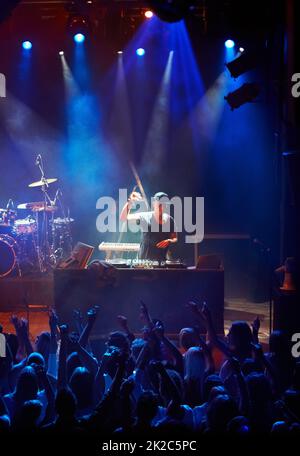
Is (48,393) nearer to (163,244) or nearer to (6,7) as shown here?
(6,7)

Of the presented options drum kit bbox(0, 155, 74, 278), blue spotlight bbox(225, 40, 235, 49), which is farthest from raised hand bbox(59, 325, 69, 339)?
blue spotlight bbox(225, 40, 235, 49)

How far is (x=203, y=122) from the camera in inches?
504

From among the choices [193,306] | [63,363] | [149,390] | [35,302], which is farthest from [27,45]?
[149,390]

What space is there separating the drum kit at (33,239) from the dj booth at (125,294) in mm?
2952

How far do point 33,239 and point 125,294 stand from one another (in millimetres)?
3966

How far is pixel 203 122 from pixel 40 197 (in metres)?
4.19

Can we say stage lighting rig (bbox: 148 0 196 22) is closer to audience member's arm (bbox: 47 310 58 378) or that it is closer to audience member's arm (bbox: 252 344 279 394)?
audience member's arm (bbox: 47 310 58 378)

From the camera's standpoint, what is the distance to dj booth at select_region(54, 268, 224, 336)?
838cm

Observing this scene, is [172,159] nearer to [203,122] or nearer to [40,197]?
[203,122]

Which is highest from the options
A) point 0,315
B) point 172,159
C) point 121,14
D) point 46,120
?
point 121,14

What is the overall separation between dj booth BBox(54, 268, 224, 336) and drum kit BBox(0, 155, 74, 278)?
2952mm

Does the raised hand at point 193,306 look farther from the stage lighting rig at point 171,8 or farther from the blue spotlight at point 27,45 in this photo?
the blue spotlight at point 27,45

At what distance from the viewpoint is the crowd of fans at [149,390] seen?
11.2 ft
